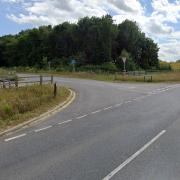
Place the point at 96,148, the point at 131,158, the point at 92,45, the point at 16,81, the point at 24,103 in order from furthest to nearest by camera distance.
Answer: the point at 92,45
the point at 16,81
the point at 24,103
the point at 96,148
the point at 131,158

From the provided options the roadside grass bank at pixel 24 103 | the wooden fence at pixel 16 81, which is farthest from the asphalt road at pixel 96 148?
the wooden fence at pixel 16 81

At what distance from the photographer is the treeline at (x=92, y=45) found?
106 m

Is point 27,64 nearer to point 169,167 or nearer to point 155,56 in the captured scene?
point 155,56

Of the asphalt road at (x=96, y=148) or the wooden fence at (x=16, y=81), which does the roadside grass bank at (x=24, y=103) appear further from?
the wooden fence at (x=16, y=81)

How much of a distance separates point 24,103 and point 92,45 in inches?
3452

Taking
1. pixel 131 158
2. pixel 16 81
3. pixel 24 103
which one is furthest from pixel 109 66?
pixel 131 158

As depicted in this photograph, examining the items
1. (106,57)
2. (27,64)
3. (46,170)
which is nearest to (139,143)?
→ (46,170)

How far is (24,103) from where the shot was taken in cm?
2052

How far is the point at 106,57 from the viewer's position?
10581cm

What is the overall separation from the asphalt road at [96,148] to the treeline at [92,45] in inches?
3228

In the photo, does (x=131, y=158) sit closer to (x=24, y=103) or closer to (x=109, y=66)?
(x=24, y=103)

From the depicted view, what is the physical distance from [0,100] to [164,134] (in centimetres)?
924

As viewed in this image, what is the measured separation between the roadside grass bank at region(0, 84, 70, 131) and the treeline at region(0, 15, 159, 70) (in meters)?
74.0

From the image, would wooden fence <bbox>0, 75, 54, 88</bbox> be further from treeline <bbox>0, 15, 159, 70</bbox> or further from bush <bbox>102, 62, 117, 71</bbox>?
treeline <bbox>0, 15, 159, 70</bbox>
